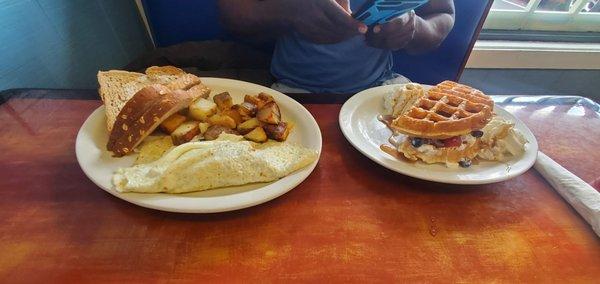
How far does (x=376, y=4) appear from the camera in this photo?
717 mm

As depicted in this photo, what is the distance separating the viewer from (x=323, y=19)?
2.93 ft

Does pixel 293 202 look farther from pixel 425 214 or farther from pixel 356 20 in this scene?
pixel 356 20

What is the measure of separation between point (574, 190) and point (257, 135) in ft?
2.22

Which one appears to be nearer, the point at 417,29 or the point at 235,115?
the point at 235,115

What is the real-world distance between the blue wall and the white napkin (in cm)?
138

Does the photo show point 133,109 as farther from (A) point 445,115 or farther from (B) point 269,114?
(A) point 445,115

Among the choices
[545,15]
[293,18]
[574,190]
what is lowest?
[545,15]

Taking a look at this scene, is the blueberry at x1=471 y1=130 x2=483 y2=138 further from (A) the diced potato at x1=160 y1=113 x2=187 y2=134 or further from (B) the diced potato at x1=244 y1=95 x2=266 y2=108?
(A) the diced potato at x1=160 y1=113 x2=187 y2=134

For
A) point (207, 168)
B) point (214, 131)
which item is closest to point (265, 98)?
point (214, 131)

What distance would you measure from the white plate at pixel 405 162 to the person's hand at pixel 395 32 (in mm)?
237

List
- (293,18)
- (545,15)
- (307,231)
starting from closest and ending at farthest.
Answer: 1. (307,231)
2. (293,18)
3. (545,15)

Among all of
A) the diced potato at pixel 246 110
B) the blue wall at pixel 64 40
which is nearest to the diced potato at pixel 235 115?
the diced potato at pixel 246 110

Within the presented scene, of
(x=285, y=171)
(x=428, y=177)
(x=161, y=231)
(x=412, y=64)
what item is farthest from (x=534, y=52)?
(x=161, y=231)

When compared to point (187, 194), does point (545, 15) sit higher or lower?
lower
